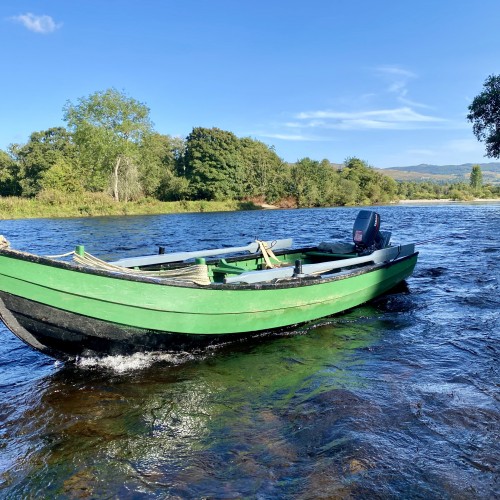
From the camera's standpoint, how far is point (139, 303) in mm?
5402

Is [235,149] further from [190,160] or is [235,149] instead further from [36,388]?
[36,388]

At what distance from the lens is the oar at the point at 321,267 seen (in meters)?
7.01

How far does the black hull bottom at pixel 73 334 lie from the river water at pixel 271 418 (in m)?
0.26

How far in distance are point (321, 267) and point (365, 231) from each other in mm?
3100

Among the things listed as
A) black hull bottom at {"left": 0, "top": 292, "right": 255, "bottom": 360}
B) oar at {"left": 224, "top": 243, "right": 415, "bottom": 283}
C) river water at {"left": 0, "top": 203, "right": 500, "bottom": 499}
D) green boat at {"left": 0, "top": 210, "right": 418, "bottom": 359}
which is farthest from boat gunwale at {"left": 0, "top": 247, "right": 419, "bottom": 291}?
river water at {"left": 0, "top": 203, "right": 500, "bottom": 499}

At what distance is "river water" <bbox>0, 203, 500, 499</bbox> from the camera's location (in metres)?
3.55

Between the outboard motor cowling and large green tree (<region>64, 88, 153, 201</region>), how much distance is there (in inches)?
1914

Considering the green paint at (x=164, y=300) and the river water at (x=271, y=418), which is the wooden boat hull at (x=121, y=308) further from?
the river water at (x=271, y=418)

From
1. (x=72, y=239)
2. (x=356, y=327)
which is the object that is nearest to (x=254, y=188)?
(x=72, y=239)

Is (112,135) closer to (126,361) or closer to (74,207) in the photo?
(74,207)

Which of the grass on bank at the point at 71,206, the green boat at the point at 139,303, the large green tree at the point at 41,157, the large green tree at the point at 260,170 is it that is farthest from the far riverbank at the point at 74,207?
the green boat at the point at 139,303

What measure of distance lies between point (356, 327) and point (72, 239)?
19.1 meters

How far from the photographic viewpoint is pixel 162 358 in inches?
242

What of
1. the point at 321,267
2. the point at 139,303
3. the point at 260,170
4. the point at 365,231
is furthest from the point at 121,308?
the point at 260,170
